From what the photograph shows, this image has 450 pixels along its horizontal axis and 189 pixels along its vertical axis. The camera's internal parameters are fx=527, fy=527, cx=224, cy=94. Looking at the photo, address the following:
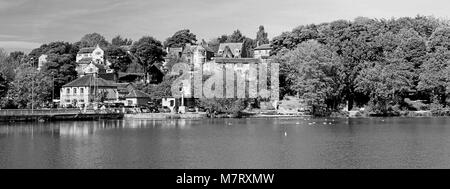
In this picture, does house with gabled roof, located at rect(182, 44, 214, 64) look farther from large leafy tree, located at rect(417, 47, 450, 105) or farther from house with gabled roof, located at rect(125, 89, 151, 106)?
large leafy tree, located at rect(417, 47, 450, 105)

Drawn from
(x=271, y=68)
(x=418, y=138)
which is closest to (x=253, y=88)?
(x=271, y=68)

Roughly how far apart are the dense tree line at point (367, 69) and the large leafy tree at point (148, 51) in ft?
95.3

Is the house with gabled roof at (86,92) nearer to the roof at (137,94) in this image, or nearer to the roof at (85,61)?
the roof at (137,94)

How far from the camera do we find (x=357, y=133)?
169ft

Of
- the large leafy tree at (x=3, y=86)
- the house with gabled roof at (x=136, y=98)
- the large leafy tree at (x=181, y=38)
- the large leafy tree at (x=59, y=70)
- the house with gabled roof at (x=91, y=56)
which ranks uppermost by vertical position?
the large leafy tree at (x=181, y=38)

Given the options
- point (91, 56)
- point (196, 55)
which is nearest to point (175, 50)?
point (196, 55)

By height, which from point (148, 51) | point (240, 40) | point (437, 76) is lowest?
point (437, 76)

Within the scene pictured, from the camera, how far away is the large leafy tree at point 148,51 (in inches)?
4363

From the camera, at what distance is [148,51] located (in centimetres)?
11094

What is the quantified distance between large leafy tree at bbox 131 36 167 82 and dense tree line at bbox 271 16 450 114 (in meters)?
29.0

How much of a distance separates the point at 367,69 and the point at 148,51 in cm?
4672

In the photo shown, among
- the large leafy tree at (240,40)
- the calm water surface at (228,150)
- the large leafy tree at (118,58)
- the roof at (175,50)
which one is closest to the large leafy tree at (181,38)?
the roof at (175,50)

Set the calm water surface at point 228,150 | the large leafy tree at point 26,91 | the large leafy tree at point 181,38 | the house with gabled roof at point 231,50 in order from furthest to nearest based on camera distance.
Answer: the large leafy tree at point 181,38, the house with gabled roof at point 231,50, the large leafy tree at point 26,91, the calm water surface at point 228,150

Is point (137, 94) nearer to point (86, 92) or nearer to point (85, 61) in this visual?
point (86, 92)
